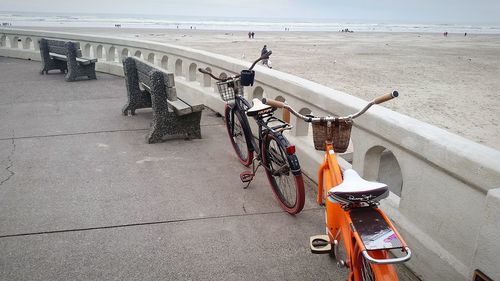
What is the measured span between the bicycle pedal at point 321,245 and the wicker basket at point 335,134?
2.29ft

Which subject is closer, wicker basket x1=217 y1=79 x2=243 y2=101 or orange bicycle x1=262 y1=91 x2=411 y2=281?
orange bicycle x1=262 y1=91 x2=411 y2=281

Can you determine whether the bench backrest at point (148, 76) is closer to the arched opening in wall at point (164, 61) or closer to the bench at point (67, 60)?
the arched opening in wall at point (164, 61)

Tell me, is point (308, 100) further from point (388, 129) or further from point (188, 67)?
point (188, 67)

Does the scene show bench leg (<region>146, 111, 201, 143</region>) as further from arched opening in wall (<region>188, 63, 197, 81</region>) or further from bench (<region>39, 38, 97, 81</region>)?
bench (<region>39, 38, 97, 81</region>)

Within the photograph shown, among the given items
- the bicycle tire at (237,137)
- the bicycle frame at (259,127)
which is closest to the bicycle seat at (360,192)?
the bicycle frame at (259,127)

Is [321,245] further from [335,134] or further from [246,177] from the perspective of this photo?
[246,177]

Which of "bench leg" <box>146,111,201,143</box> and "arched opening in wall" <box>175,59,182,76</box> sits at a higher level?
"arched opening in wall" <box>175,59,182,76</box>

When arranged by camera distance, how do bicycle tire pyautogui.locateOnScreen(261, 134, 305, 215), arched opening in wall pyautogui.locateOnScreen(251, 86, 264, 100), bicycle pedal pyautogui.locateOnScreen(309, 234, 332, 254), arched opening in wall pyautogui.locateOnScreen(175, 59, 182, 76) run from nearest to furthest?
1. bicycle pedal pyautogui.locateOnScreen(309, 234, 332, 254)
2. bicycle tire pyautogui.locateOnScreen(261, 134, 305, 215)
3. arched opening in wall pyautogui.locateOnScreen(251, 86, 264, 100)
4. arched opening in wall pyautogui.locateOnScreen(175, 59, 182, 76)

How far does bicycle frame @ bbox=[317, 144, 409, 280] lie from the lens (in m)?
2.11

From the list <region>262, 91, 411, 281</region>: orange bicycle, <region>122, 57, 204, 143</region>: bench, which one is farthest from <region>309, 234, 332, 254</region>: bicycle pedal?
<region>122, 57, 204, 143</region>: bench

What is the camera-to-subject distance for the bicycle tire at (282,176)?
3715 millimetres

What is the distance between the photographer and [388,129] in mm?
3250

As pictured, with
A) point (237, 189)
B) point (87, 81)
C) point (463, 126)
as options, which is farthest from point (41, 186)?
point (463, 126)

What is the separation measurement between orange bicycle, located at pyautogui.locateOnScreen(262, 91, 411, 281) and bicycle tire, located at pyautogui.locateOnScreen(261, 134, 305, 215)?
0.69 meters
